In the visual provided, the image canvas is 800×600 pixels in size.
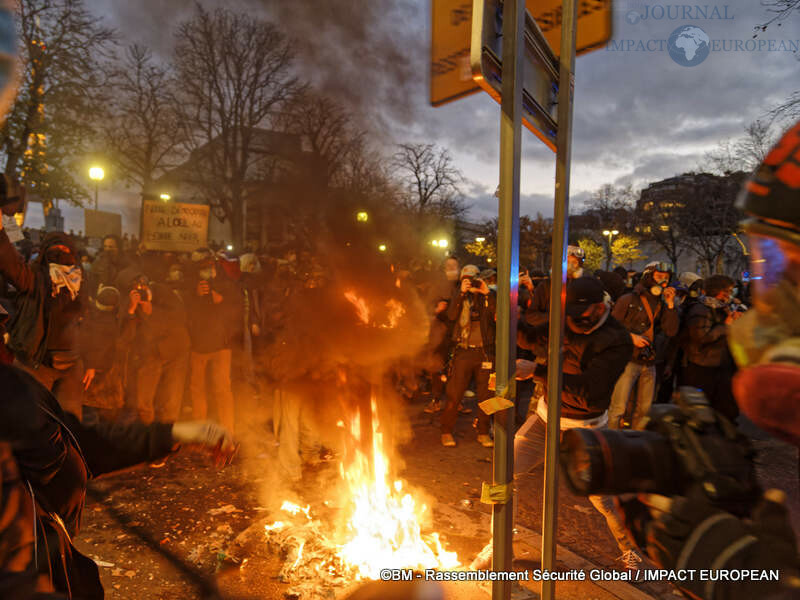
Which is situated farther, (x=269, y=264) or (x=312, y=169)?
(x=269, y=264)

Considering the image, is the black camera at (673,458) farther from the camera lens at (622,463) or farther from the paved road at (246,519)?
the paved road at (246,519)

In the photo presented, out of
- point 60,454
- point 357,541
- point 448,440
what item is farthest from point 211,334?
point 60,454

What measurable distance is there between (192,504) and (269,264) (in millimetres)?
5248

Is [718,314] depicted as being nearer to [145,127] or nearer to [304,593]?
[304,593]

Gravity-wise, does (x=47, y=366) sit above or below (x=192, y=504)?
above

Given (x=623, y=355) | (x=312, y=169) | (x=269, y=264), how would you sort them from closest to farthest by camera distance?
(x=623, y=355), (x=312, y=169), (x=269, y=264)

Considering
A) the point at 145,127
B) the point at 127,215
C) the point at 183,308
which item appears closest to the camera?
the point at 183,308

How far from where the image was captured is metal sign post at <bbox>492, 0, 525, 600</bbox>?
6.01 ft

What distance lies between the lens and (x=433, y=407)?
8469 mm

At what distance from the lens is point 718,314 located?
7344mm

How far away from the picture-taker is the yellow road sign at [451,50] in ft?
6.15

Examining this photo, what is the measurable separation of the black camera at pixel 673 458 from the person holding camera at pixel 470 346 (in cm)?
532

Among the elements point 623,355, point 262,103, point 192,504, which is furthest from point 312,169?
point 262,103

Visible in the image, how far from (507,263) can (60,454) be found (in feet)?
5.50
